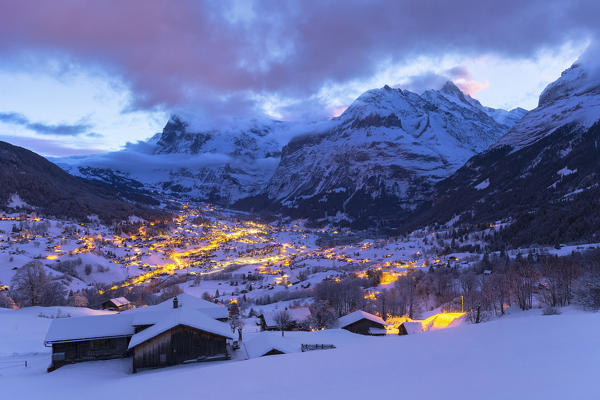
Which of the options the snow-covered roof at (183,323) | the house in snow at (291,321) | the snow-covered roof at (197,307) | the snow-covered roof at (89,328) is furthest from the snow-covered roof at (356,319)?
the snow-covered roof at (89,328)

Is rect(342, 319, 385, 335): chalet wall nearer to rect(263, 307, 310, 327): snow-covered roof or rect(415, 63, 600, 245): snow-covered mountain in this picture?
rect(263, 307, 310, 327): snow-covered roof

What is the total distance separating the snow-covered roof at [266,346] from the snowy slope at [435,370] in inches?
586

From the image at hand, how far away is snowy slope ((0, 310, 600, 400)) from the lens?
17.8ft

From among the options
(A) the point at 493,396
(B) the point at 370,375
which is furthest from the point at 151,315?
(A) the point at 493,396

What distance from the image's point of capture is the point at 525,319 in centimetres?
1058

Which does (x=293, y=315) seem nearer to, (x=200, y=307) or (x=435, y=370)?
(x=200, y=307)

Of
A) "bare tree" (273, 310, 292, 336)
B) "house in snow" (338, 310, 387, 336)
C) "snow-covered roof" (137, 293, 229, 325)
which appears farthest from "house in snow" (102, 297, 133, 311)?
"house in snow" (338, 310, 387, 336)

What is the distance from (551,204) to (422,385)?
14881 cm

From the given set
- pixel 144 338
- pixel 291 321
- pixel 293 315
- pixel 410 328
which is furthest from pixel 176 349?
pixel 293 315

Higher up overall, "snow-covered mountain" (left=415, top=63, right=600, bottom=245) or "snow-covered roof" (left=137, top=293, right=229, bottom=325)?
"snow-covered mountain" (left=415, top=63, right=600, bottom=245)

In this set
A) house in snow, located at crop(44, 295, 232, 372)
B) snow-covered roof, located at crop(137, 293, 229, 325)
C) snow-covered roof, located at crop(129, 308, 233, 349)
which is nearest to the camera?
snow-covered roof, located at crop(129, 308, 233, 349)

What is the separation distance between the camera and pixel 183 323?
2222 centimetres

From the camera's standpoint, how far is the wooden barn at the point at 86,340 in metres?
24.7

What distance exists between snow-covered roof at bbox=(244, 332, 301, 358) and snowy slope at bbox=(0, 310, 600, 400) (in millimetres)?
14882
